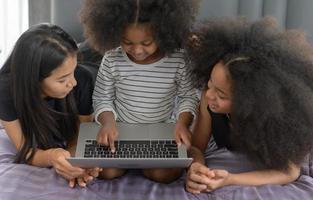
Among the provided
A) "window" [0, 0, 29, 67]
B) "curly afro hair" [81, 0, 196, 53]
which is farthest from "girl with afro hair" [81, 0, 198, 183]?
"window" [0, 0, 29, 67]

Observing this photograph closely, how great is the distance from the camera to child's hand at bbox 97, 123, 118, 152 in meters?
1.09

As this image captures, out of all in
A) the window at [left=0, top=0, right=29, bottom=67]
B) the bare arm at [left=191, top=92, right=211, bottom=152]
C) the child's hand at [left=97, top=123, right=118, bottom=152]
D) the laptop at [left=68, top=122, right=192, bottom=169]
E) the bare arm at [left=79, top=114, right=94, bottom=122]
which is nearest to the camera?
the laptop at [left=68, top=122, right=192, bottom=169]

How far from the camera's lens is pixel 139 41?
3.61 ft

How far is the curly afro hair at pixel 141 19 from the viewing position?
109 cm

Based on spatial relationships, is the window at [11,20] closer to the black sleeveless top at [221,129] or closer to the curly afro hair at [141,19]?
the curly afro hair at [141,19]

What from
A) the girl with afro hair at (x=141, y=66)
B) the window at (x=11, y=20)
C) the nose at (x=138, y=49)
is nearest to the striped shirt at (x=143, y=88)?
the girl with afro hair at (x=141, y=66)

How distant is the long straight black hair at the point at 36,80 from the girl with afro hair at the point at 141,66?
10 centimetres

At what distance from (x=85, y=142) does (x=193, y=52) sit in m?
0.38

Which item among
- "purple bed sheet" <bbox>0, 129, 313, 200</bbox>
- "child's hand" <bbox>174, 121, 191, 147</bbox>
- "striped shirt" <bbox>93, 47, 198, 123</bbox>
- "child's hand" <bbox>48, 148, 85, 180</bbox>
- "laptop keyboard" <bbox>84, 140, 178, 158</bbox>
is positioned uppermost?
"striped shirt" <bbox>93, 47, 198, 123</bbox>

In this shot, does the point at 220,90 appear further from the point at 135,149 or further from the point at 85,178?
the point at 85,178

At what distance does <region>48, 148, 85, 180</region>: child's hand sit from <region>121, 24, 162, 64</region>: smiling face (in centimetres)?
32

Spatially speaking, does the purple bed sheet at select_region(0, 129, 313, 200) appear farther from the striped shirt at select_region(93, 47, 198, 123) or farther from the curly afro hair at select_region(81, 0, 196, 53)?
the curly afro hair at select_region(81, 0, 196, 53)

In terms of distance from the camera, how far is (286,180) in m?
1.10

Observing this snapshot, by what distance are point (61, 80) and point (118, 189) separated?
33cm
